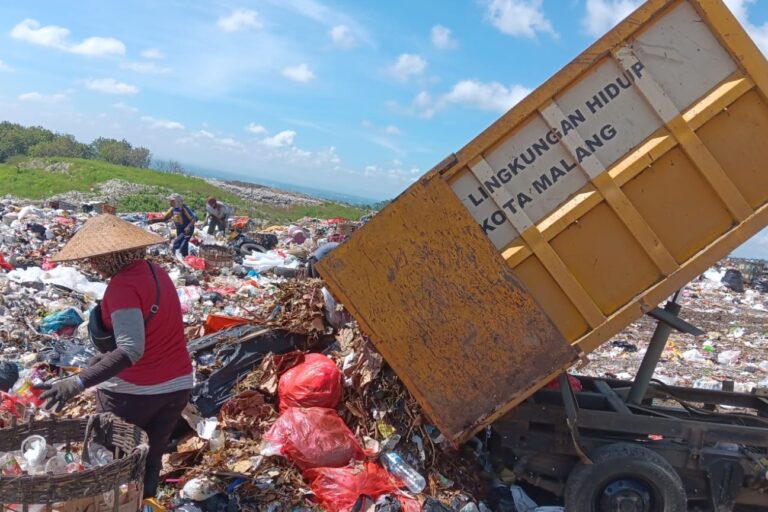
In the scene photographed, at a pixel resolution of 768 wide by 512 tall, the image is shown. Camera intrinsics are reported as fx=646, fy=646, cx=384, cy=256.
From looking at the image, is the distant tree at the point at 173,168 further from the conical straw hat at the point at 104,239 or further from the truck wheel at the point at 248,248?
the conical straw hat at the point at 104,239

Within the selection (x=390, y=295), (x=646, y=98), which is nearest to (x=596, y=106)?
(x=646, y=98)

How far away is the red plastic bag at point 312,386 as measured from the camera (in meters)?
4.42

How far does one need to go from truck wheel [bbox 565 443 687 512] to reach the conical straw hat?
107 inches

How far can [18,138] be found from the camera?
5209 cm

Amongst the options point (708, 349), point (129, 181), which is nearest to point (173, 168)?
point (129, 181)

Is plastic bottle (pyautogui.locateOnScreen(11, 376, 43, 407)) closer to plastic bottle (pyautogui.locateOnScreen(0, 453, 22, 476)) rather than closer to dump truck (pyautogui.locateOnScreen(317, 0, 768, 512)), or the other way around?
plastic bottle (pyautogui.locateOnScreen(0, 453, 22, 476))

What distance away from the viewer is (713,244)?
358 cm

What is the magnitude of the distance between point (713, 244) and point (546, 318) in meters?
1.03

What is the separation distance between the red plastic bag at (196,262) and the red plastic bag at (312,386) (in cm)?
710

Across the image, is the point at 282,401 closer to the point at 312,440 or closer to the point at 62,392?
the point at 312,440

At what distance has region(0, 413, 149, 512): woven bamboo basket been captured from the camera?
222 cm

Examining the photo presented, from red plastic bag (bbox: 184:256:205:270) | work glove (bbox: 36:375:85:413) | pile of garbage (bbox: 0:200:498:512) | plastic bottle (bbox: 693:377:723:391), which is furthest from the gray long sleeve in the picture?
red plastic bag (bbox: 184:256:205:270)

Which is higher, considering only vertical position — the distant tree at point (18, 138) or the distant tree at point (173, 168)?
the distant tree at point (18, 138)

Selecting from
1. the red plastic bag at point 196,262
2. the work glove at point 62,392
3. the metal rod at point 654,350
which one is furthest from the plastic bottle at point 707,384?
the red plastic bag at point 196,262
